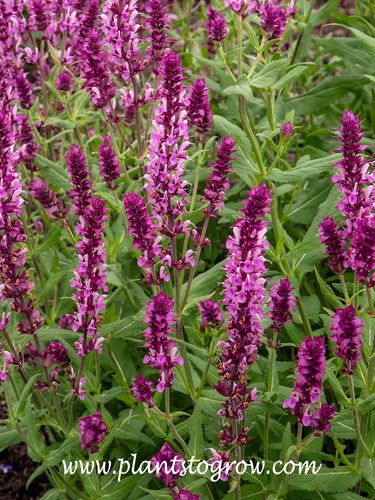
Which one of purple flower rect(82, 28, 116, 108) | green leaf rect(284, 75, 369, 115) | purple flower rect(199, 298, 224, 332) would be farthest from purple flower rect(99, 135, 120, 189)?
green leaf rect(284, 75, 369, 115)

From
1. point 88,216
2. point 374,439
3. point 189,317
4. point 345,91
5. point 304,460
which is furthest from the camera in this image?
point 345,91

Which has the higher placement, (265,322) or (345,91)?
(345,91)

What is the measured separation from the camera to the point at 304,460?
3.74 metres

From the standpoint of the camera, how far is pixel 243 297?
271 cm

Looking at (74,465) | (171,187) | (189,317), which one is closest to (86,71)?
(171,187)

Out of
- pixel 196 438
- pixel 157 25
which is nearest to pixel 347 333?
pixel 196 438

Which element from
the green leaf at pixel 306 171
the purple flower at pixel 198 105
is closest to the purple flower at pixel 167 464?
the purple flower at pixel 198 105

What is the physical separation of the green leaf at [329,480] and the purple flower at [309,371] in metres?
0.66

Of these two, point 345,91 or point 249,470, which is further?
point 345,91

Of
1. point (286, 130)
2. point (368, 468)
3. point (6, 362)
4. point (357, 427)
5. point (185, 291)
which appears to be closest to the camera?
point (357, 427)

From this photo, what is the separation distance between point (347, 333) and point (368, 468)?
0.93 m

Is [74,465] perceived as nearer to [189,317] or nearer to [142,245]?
[189,317]

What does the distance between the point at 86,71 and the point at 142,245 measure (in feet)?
3.56

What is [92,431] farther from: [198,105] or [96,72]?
[96,72]
